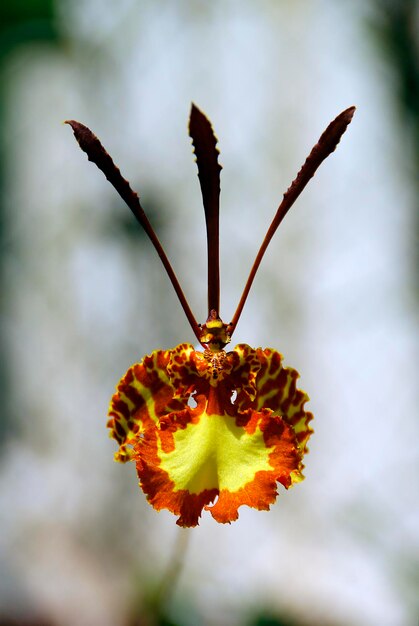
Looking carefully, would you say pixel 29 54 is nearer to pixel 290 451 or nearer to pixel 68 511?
pixel 68 511

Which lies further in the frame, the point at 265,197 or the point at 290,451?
the point at 265,197

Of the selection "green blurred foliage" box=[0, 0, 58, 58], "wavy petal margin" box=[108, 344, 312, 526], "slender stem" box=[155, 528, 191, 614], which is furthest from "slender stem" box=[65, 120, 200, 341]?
"green blurred foliage" box=[0, 0, 58, 58]

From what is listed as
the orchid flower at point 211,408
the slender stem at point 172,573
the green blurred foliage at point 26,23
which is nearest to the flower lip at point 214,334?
the orchid flower at point 211,408

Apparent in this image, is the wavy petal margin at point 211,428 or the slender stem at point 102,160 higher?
the slender stem at point 102,160

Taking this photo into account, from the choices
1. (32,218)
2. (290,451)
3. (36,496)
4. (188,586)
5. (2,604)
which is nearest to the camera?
(290,451)

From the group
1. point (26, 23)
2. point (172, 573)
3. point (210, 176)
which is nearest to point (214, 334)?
point (210, 176)

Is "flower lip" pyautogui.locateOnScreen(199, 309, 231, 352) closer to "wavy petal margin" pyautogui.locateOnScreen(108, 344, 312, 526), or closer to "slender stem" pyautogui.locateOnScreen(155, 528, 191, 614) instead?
"wavy petal margin" pyautogui.locateOnScreen(108, 344, 312, 526)

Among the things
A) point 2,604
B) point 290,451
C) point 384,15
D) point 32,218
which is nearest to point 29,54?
point 32,218

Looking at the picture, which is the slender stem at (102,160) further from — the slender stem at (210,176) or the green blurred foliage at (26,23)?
the green blurred foliage at (26,23)
